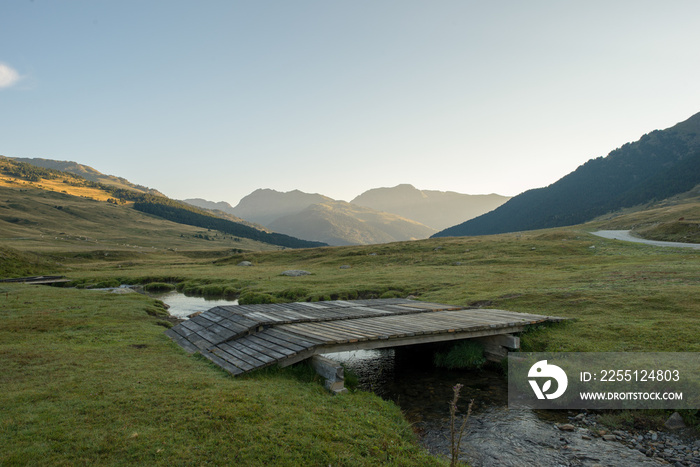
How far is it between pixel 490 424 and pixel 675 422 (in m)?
5.99

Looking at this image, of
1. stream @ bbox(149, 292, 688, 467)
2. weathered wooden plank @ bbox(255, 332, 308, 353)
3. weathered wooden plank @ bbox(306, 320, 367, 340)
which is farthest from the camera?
weathered wooden plank @ bbox(306, 320, 367, 340)

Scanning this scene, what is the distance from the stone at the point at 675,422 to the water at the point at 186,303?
3279cm

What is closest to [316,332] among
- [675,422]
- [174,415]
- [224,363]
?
[224,363]

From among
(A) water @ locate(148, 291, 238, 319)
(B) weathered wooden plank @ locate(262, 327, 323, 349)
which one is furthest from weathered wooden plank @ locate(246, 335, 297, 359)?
(A) water @ locate(148, 291, 238, 319)

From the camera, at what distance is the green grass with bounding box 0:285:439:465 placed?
28.1ft

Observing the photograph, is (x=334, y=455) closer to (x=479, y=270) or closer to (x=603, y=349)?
(x=603, y=349)

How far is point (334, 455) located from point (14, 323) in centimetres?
2304

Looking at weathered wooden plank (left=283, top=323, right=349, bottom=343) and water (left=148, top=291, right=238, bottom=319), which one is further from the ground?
weathered wooden plank (left=283, top=323, right=349, bottom=343)

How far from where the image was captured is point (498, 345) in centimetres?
2003

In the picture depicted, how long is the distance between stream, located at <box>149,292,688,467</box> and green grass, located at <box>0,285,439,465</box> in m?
1.94

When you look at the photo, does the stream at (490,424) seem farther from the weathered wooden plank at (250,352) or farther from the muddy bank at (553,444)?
the weathered wooden plank at (250,352)

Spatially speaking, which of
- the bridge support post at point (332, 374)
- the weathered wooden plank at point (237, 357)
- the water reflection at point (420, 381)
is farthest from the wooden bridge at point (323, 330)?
the water reflection at point (420, 381)

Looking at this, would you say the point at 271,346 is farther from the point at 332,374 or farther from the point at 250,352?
the point at 332,374

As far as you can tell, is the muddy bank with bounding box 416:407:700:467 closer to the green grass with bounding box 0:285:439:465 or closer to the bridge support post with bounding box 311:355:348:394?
the green grass with bounding box 0:285:439:465
